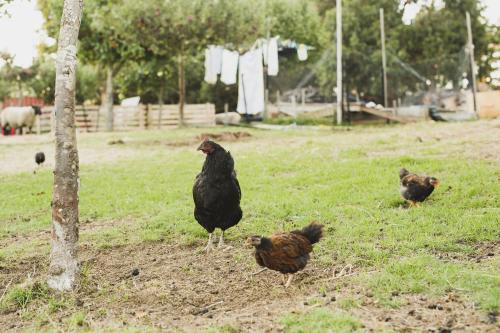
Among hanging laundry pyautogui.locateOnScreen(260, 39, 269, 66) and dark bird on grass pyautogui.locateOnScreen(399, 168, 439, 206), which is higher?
hanging laundry pyautogui.locateOnScreen(260, 39, 269, 66)

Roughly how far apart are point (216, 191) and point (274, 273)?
1.21 metres

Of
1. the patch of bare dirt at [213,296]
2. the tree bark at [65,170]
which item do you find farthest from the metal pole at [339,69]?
the tree bark at [65,170]

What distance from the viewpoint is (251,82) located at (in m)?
23.3

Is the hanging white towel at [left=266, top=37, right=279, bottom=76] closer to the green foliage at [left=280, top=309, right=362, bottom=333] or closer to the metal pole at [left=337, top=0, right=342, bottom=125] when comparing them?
the metal pole at [left=337, top=0, right=342, bottom=125]

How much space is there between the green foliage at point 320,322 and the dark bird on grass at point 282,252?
30.2 inches

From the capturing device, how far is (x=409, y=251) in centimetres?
497

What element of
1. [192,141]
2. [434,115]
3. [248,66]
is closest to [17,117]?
[248,66]

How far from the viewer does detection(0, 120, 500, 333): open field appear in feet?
12.2

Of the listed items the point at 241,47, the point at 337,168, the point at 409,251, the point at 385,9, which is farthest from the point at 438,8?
the point at 409,251

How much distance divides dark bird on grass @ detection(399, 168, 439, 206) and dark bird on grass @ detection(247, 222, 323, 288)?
101 inches

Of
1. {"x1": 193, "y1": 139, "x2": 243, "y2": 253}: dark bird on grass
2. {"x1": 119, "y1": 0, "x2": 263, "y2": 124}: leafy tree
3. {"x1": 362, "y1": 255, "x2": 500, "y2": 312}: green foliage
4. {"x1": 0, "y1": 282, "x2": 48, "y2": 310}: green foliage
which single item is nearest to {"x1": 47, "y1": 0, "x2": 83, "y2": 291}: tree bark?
{"x1": 0, "y1": 282, "x2": 48, "y2": 310}: green foliage

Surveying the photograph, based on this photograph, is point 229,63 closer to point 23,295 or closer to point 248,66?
point 248,66

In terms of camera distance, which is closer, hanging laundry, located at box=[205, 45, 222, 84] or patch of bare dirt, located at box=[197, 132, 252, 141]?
patch of bare dirt, located at box=[197, 132, 252, 141]

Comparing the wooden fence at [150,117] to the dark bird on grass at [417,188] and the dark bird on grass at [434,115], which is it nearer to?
the dark bird on grass at [434,115]
